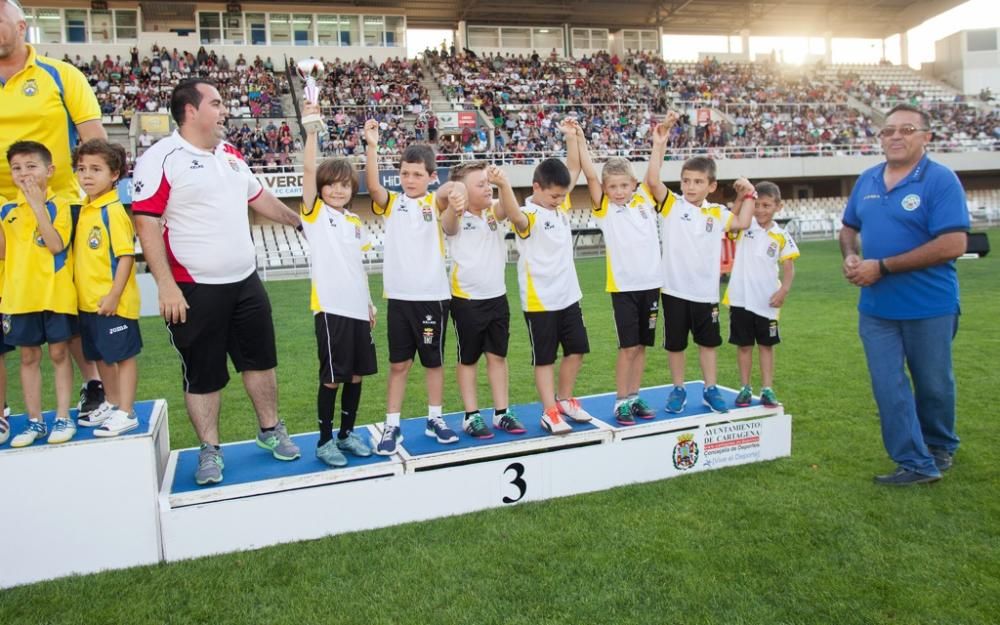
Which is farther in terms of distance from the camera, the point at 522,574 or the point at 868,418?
the point at 868,418

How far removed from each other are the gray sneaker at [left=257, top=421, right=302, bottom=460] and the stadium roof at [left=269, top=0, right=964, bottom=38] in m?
33.7

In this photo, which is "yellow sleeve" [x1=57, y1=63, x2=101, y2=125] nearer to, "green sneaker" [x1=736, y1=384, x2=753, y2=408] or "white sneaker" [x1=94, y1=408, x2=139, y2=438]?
"white sneaker" [x1=94, y1=408, x2=139, y2=438]

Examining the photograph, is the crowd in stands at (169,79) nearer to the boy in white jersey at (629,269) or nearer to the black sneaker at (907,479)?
the boy in white jersey at (629,269)

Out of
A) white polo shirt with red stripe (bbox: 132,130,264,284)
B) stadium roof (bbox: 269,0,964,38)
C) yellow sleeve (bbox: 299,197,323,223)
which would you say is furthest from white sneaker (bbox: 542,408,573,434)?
stadium roof (bbox: 269,0,964,38)

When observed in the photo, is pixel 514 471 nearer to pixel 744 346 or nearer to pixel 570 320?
pixel 570 320

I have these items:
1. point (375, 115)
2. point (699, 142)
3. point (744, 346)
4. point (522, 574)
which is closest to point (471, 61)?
point (375, 115)

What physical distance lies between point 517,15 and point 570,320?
3648 cm

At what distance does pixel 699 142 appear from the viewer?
32781mm

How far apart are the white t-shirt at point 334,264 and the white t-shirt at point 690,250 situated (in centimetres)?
217

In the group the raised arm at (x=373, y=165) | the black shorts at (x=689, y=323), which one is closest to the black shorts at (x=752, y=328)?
the black shorts at (x=689, y=323)

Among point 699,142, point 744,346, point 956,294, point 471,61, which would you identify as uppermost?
point 471,61

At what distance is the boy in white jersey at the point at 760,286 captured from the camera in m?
5.53

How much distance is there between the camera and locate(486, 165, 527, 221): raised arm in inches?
162

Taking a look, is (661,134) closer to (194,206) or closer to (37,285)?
(194,206)
